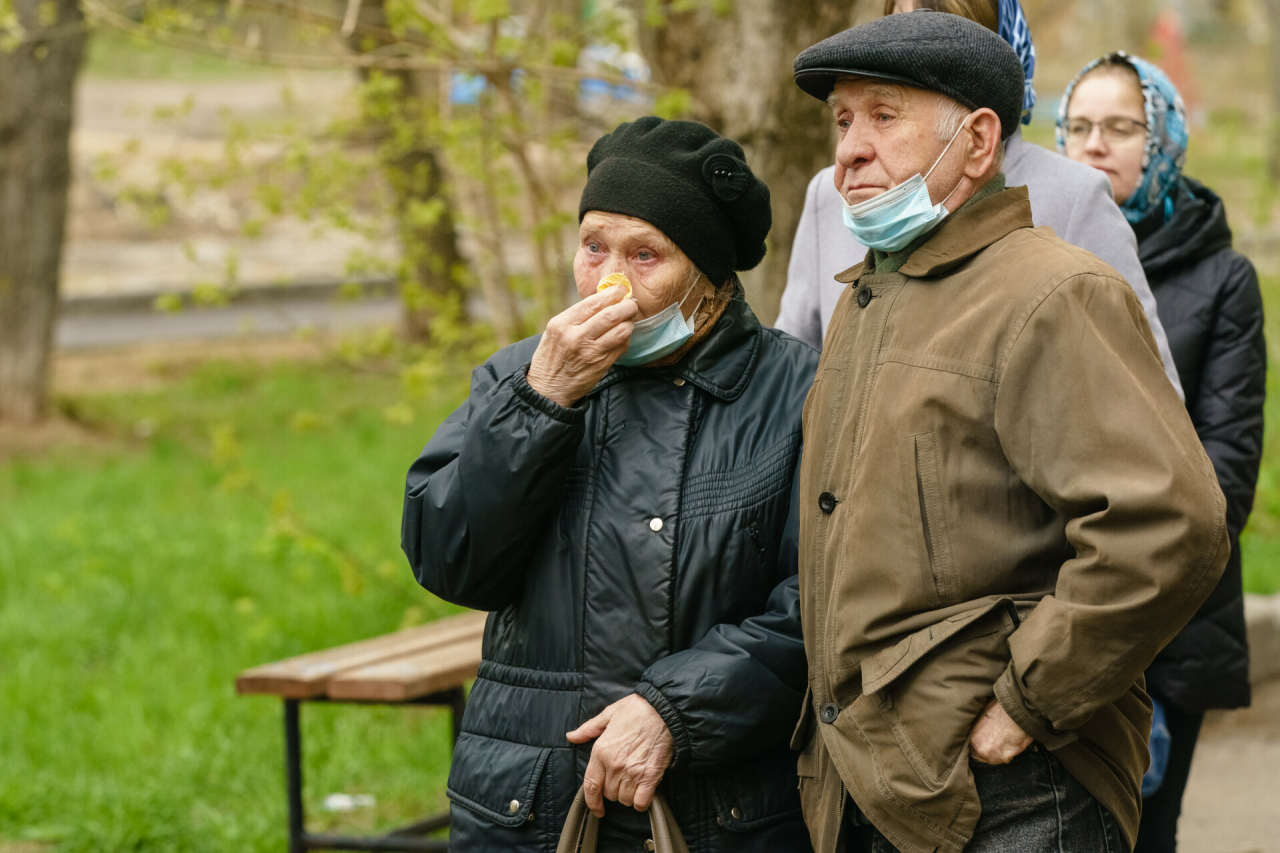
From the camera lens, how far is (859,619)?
1.91m

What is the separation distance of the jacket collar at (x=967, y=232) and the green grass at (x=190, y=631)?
305cm

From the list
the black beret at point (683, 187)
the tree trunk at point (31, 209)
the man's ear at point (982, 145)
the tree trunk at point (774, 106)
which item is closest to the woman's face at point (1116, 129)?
the tree trunk at point (774, 106)

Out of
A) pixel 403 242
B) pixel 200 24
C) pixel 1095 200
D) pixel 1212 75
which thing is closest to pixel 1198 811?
pixel 1095 200

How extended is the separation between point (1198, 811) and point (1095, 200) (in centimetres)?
282

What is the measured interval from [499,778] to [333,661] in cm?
154

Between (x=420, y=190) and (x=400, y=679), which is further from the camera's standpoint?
(x=420, y=190)

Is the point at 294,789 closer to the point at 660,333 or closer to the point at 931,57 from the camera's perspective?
the point at 660,333

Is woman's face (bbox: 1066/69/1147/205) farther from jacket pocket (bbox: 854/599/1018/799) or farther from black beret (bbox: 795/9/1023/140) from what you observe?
jacket pocket (bbox: 854/599/1018/799)

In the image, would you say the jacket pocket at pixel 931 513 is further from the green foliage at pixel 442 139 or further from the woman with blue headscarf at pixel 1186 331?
the green foliage at pixel 442 139

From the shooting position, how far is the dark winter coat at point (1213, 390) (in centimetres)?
300

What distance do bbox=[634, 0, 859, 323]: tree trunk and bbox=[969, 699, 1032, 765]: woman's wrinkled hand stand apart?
2.14 meters

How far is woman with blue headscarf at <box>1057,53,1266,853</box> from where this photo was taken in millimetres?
3004

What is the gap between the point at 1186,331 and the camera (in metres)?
3.01

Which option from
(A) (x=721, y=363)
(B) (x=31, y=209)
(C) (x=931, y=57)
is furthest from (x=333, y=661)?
(B) (x=31, y=209)
